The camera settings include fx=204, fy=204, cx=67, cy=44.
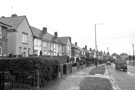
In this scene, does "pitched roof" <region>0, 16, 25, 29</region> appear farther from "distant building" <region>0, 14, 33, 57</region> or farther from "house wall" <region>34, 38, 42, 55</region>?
"house wall" <region>34, 38, 42, 55</region>

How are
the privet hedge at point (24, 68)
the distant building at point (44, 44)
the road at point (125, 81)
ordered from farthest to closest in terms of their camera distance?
the distant building at point (44, 44)
the road at point (125, 81)
the privet hedge at point (24, 68)

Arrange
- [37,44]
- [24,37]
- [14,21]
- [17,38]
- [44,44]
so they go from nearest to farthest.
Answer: [17,38], [14,21], [24,37], [37,44], [44,44]

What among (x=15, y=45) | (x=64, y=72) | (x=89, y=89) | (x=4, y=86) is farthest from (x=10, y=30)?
(x=4, y=86)

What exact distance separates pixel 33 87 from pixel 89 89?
3475 millimetres

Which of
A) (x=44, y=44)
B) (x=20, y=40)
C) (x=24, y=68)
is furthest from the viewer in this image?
(x=44, y=44)

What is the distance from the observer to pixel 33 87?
12672mm

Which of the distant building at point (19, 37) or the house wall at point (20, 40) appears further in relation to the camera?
the house wall at point (20, 40)

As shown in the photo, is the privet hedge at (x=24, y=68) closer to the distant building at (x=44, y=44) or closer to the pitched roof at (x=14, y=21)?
the pitched roof at (x=14, y=21)

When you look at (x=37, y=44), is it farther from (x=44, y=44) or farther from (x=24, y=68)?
(x=24, y=68)

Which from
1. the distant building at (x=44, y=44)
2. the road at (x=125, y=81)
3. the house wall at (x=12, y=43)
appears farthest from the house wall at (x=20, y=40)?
the road at (x=125, y=81)

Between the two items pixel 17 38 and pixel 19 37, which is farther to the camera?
pixel 19 37

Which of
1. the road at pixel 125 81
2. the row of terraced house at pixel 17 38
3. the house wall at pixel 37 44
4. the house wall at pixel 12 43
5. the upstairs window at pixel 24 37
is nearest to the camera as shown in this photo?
the road at pixel 125 81

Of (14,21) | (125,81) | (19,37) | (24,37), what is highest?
(14,21)

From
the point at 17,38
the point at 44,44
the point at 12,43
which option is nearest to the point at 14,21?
the point at 17,38
